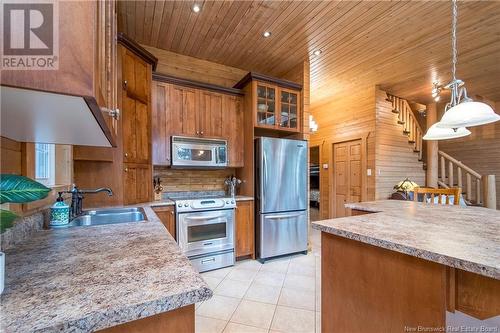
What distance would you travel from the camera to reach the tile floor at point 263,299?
1706mm

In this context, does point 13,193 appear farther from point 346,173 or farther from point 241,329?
point 346,173

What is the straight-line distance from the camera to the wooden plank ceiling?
2.38 meters

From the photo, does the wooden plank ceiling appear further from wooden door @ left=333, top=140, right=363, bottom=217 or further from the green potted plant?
the green potted plant

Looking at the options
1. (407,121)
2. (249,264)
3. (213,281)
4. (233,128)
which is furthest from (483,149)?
(213,281)

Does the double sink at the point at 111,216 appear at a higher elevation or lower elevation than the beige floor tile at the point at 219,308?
higher

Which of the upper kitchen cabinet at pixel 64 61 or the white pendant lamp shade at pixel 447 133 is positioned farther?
the white pendant lamp shade at pixel 447 133

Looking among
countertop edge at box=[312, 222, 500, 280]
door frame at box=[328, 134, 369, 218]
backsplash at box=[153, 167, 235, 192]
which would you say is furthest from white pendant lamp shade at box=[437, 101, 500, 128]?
door frame at box=[328, 134, 369, 218]

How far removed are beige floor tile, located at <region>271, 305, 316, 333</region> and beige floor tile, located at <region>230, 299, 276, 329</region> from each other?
6 cm

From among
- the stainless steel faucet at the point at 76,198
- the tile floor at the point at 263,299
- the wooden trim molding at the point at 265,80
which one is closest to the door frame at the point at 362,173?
the wooden trim molding at the point at 265,80

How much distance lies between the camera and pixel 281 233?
301 cm

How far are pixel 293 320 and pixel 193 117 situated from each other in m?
2.44

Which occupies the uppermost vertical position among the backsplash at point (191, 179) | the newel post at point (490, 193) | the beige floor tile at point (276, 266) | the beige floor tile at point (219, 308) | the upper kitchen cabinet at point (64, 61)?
the upper kitchen cabinet at point (64, 61)

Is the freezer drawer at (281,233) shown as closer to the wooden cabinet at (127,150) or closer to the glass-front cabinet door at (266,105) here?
the glass-front cabinet door at (266,105)

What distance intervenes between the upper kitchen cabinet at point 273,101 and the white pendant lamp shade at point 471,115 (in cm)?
195
